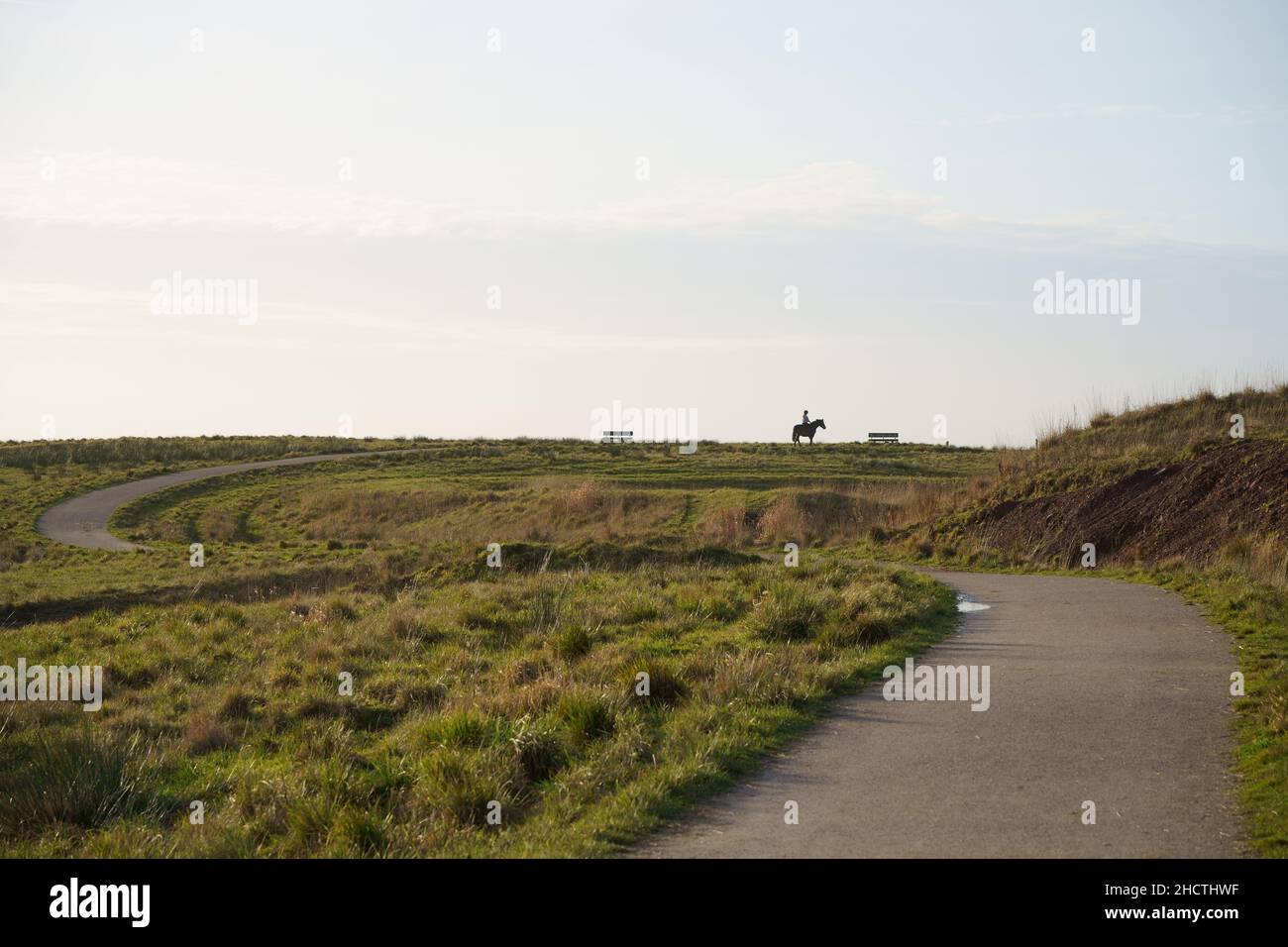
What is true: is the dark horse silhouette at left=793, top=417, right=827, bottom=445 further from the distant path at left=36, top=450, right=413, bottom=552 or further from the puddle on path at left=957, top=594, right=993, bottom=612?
the puddle on path at left=957, top=594, right=993, bottom=612

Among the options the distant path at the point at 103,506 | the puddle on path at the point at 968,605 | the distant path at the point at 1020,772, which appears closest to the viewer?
the distant path at the point at 1020,772

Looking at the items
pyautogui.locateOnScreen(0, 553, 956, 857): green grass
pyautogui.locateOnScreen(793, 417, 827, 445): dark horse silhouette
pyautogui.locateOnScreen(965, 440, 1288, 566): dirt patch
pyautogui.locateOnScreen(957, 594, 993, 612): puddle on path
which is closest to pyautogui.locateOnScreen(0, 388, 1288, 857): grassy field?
pyautogui.locateOnScreen(0, 553, 956, 857): green grass

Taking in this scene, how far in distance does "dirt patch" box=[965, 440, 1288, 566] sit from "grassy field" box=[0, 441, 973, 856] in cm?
505

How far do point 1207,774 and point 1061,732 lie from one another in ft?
5.27

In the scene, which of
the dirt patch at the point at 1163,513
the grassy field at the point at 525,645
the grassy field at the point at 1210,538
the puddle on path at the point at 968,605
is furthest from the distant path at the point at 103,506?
the puddle on path at the point at 968,605

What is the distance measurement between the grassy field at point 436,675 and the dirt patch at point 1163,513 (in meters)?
5.05

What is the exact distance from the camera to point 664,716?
11.4 metres

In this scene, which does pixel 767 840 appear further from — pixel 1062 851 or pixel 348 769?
pixel 348 769

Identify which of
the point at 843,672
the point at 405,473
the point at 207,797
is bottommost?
the point at 207,797

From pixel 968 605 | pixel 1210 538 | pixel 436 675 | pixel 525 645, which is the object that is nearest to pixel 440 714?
pixel 436 675

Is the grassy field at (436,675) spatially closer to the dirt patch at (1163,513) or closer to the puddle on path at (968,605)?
the puddle on path at (968,605)

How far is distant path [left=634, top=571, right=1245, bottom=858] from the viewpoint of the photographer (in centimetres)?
758

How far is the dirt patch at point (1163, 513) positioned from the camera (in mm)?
24391
